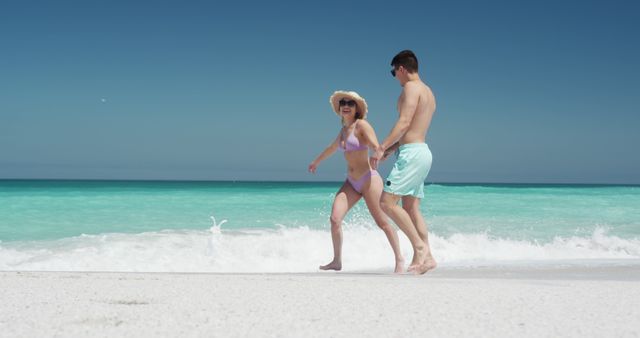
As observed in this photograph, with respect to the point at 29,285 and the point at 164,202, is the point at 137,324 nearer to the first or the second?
the point at 29,285

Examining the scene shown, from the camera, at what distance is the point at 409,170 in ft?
15.8

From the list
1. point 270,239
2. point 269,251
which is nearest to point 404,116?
point 269,251

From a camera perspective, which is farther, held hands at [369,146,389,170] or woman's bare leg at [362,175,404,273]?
woman's bare leg at [362,175,404,273]

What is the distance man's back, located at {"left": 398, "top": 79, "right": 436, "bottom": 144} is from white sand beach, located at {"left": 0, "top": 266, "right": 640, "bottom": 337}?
1.31 metres

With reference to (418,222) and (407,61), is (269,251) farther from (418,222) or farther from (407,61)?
(407,61)

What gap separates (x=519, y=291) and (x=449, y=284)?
46cm

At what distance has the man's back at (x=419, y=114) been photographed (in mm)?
4934

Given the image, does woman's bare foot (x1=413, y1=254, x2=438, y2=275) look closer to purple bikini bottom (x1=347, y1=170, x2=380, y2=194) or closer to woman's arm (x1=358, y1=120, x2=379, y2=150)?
purple bikini bottom (x1=347, y1=170, x2=380, y2=194)

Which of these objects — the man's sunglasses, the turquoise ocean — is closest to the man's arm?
the man's sunglasses

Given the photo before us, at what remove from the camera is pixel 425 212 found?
52.3 feet

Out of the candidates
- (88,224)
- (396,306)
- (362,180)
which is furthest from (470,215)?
(396,306)

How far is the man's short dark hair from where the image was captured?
5.07 metres

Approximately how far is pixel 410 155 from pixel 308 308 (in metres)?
2.18

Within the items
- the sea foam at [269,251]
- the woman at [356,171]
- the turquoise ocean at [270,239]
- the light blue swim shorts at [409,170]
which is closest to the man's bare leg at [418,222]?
the light blue swim shorts at [409,170]
